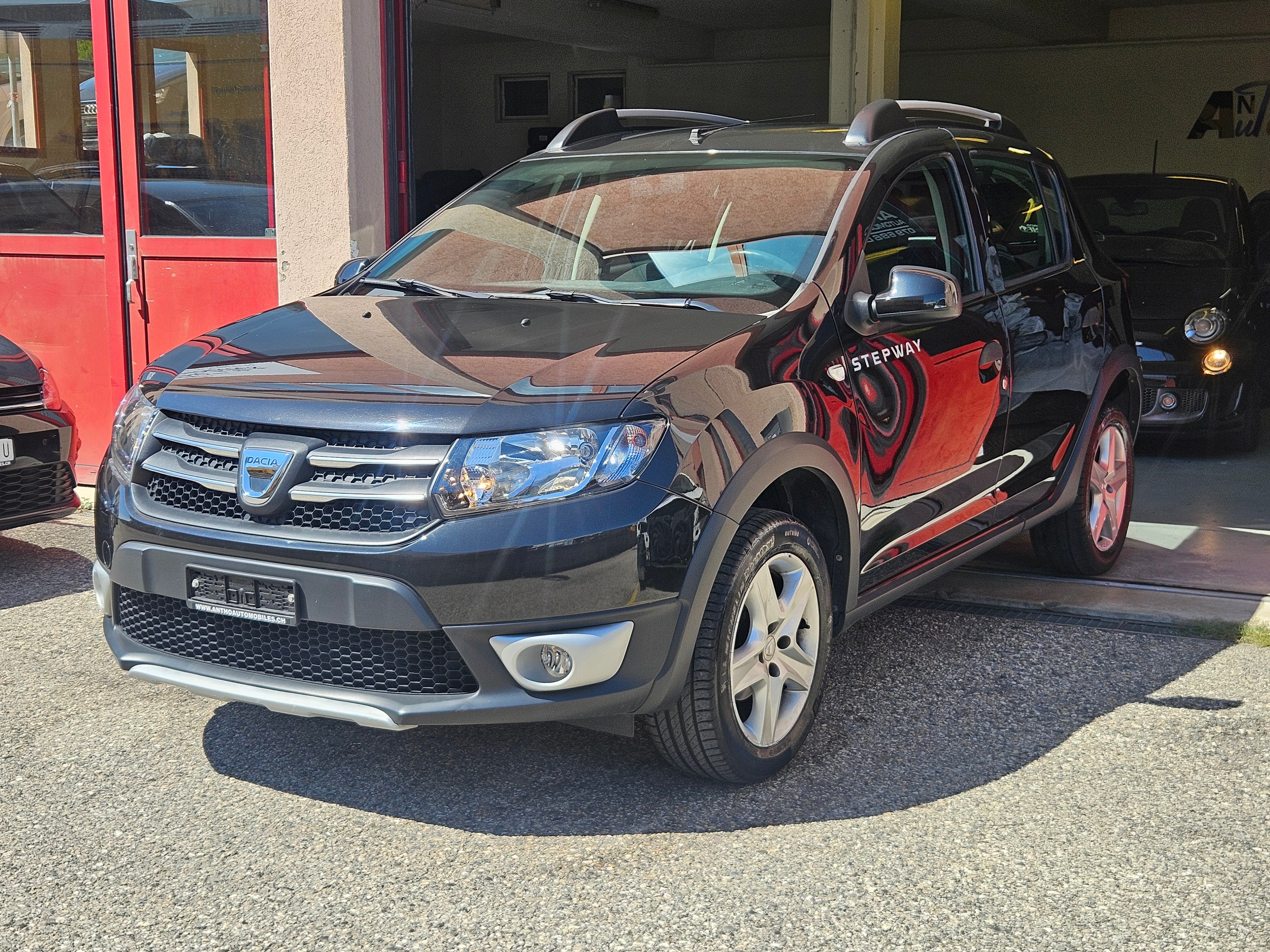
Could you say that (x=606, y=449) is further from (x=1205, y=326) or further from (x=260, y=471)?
(x=1205, y=326)

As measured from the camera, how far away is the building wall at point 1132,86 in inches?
728

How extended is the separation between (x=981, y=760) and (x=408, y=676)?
1.61 metres

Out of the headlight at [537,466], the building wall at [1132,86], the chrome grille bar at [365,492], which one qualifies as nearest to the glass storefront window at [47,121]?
the chrome grille bar at [365,492]

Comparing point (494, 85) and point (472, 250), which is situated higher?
point (494, 85)

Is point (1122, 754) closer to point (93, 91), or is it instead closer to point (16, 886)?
point (16, 886)

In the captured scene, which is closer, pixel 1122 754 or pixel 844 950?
pixel 844 950

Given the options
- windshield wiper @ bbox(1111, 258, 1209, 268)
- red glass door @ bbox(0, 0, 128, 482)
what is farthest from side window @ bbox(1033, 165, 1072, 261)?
red glass door @ bbox(0, 0, 128, 482)

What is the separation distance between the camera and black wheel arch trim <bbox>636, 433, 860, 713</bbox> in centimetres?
312

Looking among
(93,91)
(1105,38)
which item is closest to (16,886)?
(93,91)

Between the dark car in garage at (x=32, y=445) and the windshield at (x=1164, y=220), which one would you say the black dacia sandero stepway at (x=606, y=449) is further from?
the windshield at (x=1164, y=220)

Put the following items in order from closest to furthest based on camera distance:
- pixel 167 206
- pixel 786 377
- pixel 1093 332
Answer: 1. pixel 786 377
2. pixel 1093 332
3. pixel 167 206

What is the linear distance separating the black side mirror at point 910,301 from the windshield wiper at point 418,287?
109cm

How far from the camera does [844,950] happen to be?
274 cm

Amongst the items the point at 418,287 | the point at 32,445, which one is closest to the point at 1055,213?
the point at 418,287
